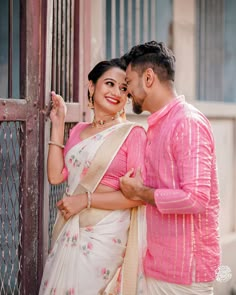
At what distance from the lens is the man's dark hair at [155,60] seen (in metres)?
2.89

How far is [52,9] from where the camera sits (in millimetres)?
3555

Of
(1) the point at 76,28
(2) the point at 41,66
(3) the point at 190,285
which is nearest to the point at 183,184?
(3) the point at 190,285

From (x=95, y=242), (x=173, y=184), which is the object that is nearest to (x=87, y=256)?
(x=95, y=242)

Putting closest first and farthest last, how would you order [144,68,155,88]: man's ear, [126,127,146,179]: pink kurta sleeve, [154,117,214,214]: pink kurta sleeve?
[154,117,214,214]: pink kurta sleeve → [144,68,155,88]: man's ear → [126,127,146,179]: pink kurta sleeve

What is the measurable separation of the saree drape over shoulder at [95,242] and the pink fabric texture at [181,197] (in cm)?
28

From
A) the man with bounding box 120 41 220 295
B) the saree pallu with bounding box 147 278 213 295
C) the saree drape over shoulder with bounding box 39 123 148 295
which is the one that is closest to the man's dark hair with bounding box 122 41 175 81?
the man with bounding box 120 41 220 295

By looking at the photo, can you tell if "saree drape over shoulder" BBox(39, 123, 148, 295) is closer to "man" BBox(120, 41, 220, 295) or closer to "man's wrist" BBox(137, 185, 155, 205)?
"man" BBox(120, 41, 220, 295)

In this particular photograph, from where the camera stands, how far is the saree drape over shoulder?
3.14 meters

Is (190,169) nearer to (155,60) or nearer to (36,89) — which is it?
(155,60)

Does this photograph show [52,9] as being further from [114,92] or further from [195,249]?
[195,249]

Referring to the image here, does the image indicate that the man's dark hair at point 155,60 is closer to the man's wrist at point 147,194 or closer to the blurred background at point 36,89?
the man's wrist at point 147,194

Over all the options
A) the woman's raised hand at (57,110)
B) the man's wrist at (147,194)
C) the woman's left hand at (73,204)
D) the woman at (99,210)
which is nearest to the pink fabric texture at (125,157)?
the woman at (99,210)

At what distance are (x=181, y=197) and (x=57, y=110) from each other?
110 centimetres

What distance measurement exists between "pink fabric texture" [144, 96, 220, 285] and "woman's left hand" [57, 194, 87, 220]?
41cm
